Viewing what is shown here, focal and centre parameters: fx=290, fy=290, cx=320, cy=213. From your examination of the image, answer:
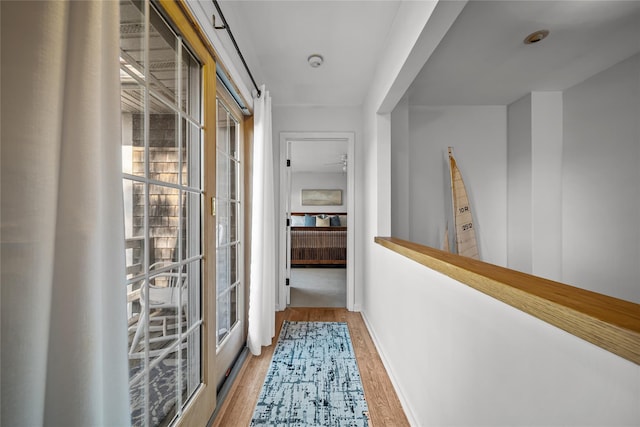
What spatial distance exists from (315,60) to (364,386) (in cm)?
236

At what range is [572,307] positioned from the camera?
0.56 meters

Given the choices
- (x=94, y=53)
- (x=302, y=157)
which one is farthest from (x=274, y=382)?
(x=302, y=157)

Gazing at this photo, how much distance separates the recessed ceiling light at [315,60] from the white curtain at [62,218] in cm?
191

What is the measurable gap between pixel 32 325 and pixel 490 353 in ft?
3.32

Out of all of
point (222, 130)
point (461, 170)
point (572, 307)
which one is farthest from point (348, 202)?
point (572, 307)

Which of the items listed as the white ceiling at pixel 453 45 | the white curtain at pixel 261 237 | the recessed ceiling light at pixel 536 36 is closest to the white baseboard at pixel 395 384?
the white curtain at pixel 261 237

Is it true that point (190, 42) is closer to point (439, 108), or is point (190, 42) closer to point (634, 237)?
point (439, 108)

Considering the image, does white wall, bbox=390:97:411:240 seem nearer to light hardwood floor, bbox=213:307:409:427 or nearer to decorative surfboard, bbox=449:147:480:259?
decorative surfboard, bbox=449:147:480:259

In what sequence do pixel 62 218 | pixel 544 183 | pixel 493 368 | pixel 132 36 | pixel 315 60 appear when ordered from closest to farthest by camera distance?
pixel 62 218
pixel 493 368
pixel 132 36
pixel 315 60
pixel 544 183

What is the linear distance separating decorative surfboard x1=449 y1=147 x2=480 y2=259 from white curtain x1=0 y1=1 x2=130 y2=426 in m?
3.04

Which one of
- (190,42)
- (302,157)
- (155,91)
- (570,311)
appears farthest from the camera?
(302,157)

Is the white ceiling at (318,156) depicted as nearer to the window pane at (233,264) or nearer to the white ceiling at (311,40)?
the white ceiling at (311,40)

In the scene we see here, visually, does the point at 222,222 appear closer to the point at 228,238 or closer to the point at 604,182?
the point at 228,238

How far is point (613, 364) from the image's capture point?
48 centimetres
